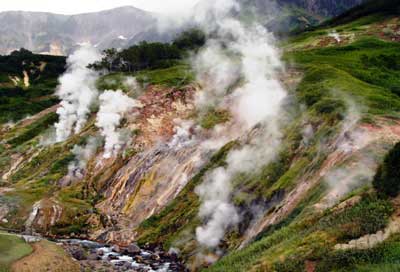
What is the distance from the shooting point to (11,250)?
43.4 metres

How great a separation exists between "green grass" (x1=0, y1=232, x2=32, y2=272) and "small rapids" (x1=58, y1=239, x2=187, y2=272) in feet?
18.9

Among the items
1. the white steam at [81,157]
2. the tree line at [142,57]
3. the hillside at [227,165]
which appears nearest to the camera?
the hillside at [227,165]

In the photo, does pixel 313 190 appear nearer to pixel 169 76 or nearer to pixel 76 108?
pixel 169 76

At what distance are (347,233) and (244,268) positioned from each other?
765cm

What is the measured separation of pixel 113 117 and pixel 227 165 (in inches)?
1353

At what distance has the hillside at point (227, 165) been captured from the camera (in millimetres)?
28266

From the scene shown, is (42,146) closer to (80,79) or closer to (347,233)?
(80,79)

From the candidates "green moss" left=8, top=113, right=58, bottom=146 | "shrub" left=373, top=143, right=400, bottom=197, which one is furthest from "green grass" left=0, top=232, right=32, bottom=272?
"green moss" left=8, top=113, right=58, bottom=146

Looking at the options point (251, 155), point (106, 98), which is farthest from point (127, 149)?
point (251, 155)

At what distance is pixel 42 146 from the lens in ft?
307

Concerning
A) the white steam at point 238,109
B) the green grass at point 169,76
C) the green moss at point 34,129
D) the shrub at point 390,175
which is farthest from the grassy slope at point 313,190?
the green moss at point 34,129

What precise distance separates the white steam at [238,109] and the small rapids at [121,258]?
14.7 ft

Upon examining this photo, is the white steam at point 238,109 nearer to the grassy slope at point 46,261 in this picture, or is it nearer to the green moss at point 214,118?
the green moss at point 214,118

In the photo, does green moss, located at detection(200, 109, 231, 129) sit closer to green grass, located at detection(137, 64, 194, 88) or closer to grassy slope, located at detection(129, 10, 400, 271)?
grassy slope, located at detection(129, 10, 400, 271)
